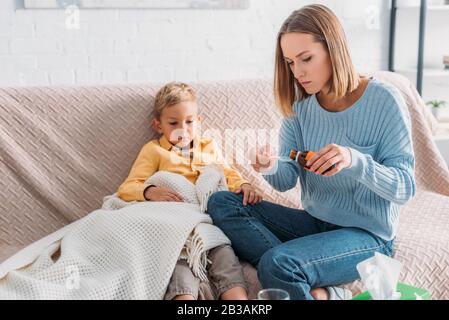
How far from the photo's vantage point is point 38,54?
97.7 inches

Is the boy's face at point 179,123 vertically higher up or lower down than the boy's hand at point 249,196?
higher up

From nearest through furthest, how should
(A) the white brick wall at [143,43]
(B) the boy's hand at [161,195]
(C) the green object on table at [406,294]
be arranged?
(C) the green object on table at [406,294], (B) the boy's hand at [161,195], (A) the white brick wall at [143,43]

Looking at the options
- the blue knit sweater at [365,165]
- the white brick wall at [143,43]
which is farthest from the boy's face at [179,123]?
the white brick wall at [143,43]

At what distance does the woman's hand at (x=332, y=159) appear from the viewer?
4.05ft

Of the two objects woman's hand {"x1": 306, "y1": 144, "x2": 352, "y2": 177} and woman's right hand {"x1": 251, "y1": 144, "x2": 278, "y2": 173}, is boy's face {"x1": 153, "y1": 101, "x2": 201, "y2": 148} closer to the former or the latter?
woman's right hand {"x1": 251, "y1": 144, "x2": 278, "y2": 173}

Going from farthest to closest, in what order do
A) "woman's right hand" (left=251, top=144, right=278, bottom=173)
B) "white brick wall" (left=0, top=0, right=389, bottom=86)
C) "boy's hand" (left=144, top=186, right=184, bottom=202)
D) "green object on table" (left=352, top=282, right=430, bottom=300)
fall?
1. "white brick wall" (left=0, top=0, right=389, bottom=86)
2. "boy's hand" (left=144, top=186, right=184, bottom=202)
3. "woman's right hand" (left=251, top=144, right=278, bottom=173)
4. "green object on table" (left=352, top=282, right=430, bottom=300)

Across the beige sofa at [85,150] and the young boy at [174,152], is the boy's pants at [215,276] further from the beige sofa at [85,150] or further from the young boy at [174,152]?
the beige sofa at [85,150]

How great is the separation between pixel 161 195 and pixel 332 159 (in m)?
0.55

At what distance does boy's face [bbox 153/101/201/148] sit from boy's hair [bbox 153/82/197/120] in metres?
0.01

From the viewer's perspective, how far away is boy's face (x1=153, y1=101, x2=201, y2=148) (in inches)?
68.1

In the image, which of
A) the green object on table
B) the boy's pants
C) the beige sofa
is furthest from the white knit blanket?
the green object on table

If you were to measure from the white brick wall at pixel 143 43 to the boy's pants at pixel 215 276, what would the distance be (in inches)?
53.2

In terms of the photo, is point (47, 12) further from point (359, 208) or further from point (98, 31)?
point (359, 208)

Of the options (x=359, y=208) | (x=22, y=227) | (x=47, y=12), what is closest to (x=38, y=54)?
(x=47, y=12)
